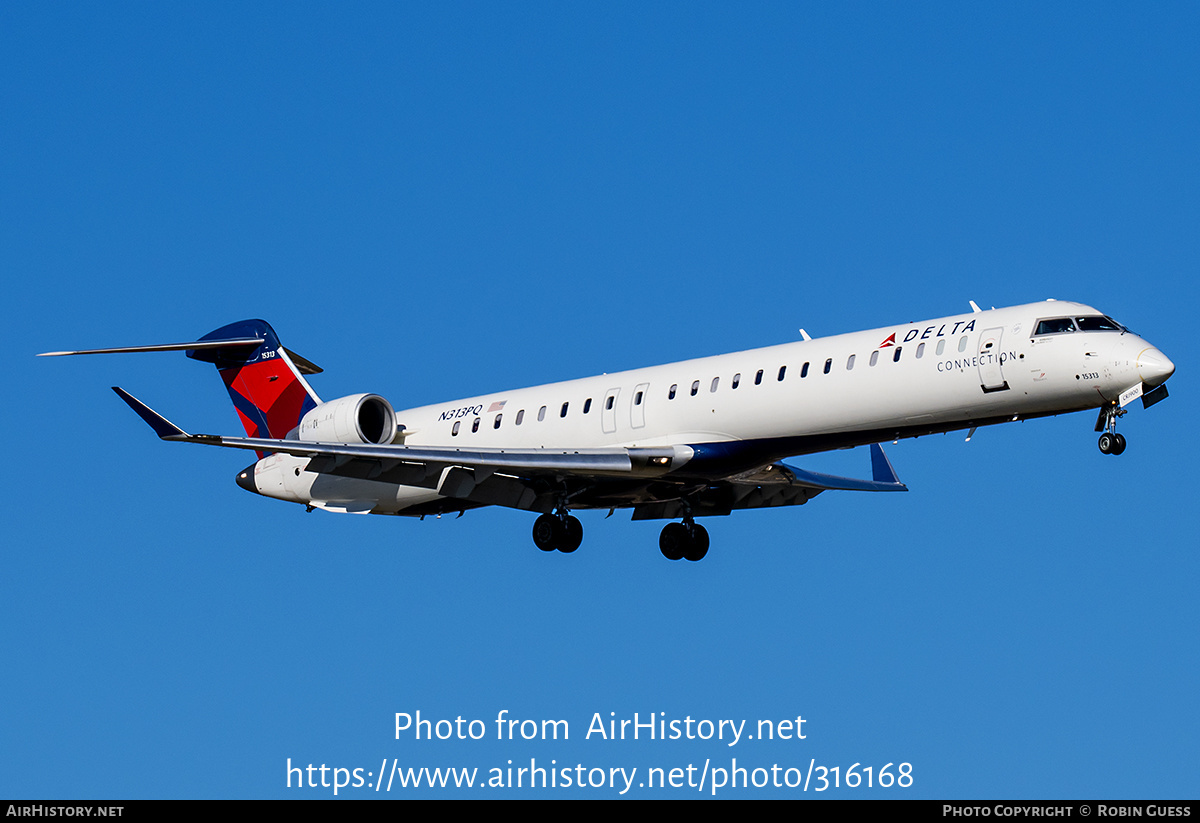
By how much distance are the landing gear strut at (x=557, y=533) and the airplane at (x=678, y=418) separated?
0.09 feet

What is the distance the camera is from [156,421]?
2448 centimetres

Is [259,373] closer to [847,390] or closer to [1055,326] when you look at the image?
[847,390]

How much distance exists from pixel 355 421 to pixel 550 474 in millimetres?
4369

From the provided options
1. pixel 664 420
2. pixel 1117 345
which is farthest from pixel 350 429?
pixel 1117 345

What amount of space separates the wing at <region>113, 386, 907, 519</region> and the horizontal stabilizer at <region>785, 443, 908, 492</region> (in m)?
0.04

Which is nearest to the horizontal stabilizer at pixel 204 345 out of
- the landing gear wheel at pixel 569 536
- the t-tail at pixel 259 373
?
the t-tail at pixel 259 373

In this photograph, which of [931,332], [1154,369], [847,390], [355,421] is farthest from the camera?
[355,421]

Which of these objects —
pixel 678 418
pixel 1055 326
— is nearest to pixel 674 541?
pixel 678 418

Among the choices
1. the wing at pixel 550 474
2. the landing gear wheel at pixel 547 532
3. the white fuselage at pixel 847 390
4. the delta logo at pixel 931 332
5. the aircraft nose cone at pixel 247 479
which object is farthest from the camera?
the aircraft nose cone at pixel 247 479

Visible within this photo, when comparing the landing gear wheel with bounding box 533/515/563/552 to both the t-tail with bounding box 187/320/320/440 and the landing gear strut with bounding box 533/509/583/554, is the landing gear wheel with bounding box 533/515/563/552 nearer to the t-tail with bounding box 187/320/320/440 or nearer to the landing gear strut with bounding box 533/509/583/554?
the landing gear strut with bounding box 533/509/583/554

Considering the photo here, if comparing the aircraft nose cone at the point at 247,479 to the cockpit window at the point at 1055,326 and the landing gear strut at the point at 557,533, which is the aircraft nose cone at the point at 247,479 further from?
the cockpit window at the point at 1055,326

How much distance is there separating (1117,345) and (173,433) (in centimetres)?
1423

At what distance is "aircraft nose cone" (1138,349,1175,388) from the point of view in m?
21.0

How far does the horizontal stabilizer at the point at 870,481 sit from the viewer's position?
28.3 m
